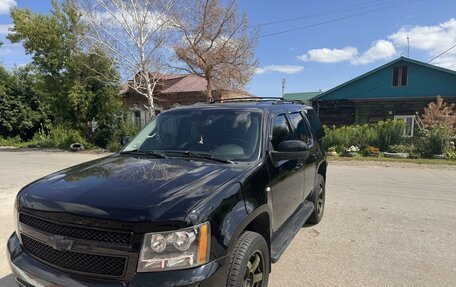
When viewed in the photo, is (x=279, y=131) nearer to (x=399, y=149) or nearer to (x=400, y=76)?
(x=399, y=149)

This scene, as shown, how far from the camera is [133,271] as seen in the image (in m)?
2.27

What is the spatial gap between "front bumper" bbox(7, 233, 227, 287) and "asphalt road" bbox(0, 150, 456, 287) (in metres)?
1.39

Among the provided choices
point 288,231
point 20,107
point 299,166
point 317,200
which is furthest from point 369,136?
point 20,107

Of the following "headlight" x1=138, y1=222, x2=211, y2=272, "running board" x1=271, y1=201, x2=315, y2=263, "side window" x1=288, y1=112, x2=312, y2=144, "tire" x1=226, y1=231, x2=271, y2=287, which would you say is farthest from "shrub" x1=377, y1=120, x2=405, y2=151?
"headlight" x1=138, y1=222, x2=211, y2=272

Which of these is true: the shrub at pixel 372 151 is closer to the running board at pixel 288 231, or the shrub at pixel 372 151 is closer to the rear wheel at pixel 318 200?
the rear wheel at pixel 318 200

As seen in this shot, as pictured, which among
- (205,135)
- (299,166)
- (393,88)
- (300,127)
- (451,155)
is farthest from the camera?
(393,88)

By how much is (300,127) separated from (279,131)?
1.00 m

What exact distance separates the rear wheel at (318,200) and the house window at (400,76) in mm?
23158

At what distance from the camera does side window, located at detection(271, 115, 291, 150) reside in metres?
3.96

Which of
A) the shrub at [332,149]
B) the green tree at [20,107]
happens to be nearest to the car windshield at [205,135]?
the shrub at [332,149]

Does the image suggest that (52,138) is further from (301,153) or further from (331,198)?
(301,153)

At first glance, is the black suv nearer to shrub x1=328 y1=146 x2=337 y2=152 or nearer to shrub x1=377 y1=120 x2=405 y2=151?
shrub x1=328 y1=146 x2=337 y2=152

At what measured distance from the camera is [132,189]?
2.66 metres

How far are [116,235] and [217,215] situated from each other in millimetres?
686
